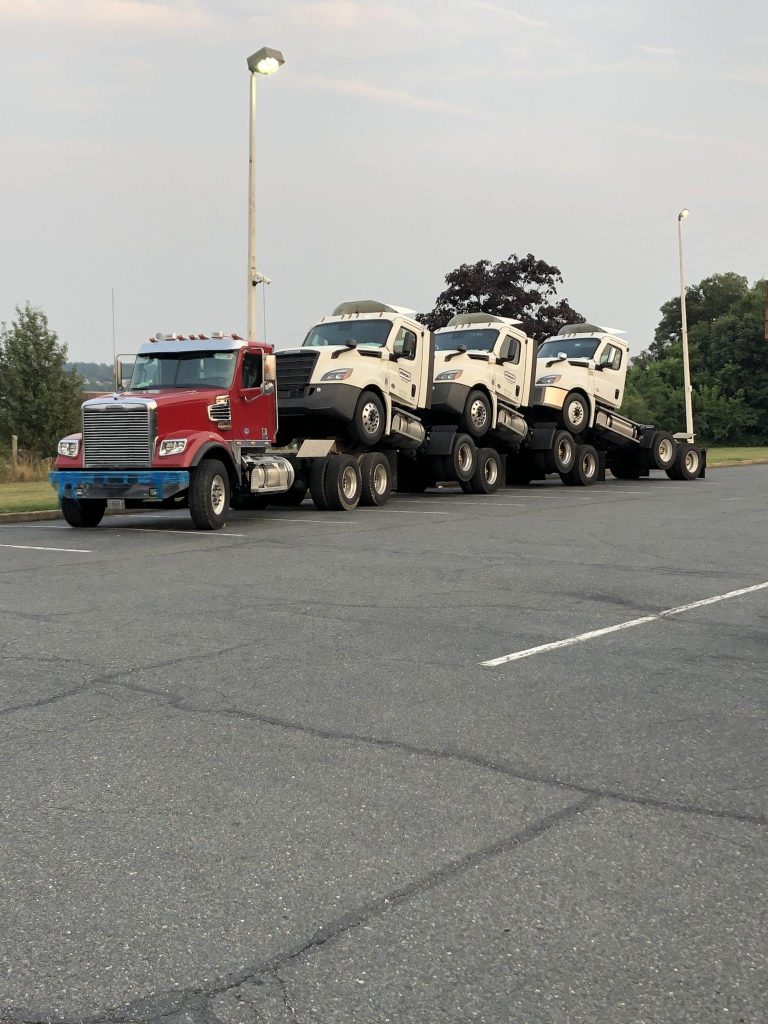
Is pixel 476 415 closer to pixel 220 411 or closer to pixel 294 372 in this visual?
pixel 294 372

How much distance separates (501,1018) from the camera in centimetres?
297

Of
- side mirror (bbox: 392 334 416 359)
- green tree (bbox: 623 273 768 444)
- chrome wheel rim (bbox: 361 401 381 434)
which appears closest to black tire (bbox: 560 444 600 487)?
side mirror (bbox: 392 334 416 359)

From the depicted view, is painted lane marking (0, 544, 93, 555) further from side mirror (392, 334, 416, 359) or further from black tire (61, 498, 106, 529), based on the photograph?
side mirror (392, 334, 416, 359)

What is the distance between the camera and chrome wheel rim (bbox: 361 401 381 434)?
20.1m

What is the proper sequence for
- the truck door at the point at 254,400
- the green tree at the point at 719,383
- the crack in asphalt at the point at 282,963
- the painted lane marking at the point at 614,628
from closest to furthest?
the crack in asphalt at the point at 282,963 → the painted lane marking at the point at 614,628 → the truck door at the point at 254,400 → the green tree at the point at 719,383

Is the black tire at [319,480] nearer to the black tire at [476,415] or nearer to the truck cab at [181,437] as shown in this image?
the truck cab at [181,437]

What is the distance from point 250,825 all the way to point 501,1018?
158 centimetres

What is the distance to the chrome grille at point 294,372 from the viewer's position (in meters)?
19.9

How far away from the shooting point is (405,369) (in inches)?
855

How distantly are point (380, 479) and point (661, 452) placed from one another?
11.4 meters

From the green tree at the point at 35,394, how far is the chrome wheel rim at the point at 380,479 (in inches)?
756

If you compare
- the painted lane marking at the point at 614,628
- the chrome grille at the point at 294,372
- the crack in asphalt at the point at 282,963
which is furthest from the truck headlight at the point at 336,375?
the crack in asphalt at the point at 282,963

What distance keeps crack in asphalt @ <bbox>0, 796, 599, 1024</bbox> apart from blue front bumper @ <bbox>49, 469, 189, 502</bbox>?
12.3 metres

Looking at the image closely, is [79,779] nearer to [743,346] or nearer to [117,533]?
[117,533]
